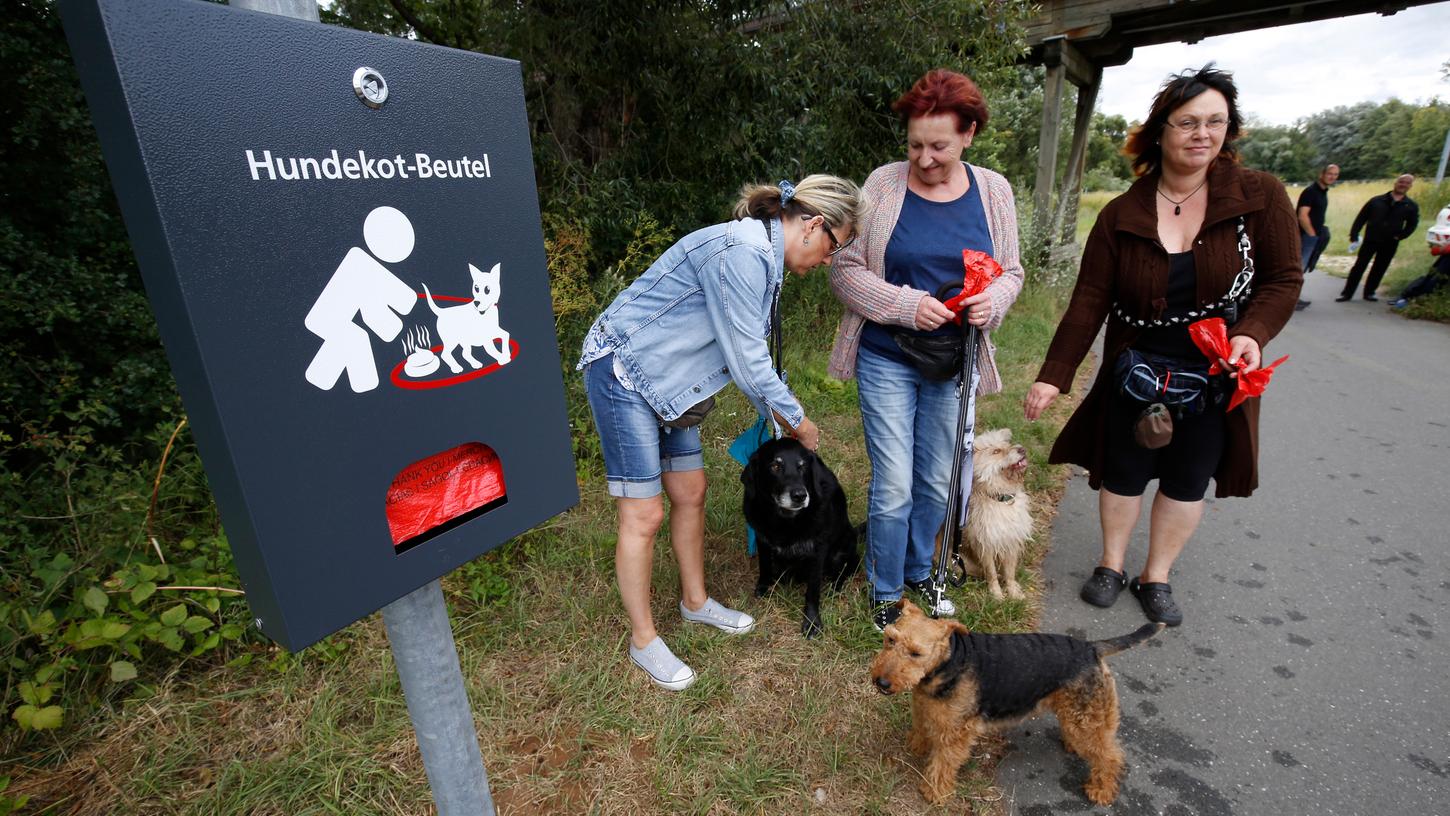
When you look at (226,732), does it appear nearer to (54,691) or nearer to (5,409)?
(54,691)

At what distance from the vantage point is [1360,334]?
7.91 m

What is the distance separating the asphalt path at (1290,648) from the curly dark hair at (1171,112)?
2.01m

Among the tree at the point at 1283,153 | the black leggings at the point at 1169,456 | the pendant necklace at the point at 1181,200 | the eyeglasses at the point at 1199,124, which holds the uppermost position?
the tree at the point at 1283,153

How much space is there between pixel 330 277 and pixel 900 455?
2.25 m

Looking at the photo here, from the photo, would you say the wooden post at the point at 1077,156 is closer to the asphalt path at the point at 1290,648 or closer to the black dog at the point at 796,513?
the asphalt path at the point at 1290,648

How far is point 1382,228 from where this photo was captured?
9289 millimetres

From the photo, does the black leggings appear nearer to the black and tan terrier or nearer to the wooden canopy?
the black and tan terrier

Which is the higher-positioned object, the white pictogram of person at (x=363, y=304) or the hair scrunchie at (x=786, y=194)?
the hair scrunchie at (x=786, y=194)

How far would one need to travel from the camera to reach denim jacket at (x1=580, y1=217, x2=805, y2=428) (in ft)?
6.93

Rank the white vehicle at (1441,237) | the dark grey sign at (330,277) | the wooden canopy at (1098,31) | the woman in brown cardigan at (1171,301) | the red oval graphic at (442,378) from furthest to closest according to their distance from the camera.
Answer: the white vehicle at (1441,237) → the wooden canopy at (1098,31) → the woman in brown cardigan at (1171,301) → the red oval graphic at (442,378) → the dark grey sign at (330,277)

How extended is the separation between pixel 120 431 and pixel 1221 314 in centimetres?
518

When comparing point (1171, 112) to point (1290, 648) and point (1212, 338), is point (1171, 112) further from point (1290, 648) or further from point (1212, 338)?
point (1290, 648)

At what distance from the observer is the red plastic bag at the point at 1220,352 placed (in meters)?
2.53

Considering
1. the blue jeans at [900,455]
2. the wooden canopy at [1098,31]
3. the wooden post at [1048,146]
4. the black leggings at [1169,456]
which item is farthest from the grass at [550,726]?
the wooden canopy at [1098,31]
